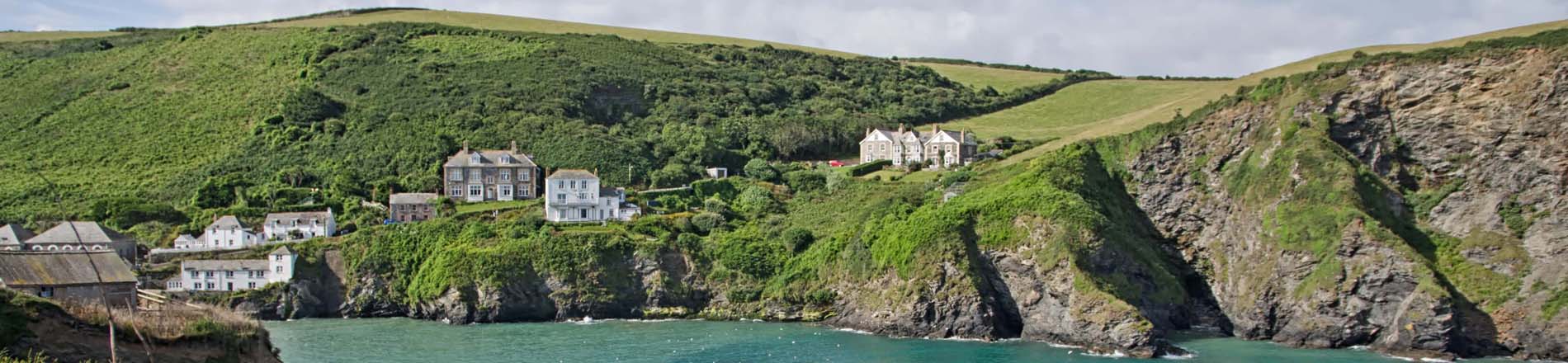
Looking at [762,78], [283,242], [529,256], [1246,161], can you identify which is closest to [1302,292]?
[1246,161]

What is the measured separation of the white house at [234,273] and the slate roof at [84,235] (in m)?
5.00

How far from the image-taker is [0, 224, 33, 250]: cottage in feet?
279

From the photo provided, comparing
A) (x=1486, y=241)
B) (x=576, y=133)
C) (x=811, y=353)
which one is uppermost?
(x=576, y=133)

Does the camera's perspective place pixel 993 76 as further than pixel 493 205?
Yes

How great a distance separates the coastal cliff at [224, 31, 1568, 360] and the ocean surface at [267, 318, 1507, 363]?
225 centimetres

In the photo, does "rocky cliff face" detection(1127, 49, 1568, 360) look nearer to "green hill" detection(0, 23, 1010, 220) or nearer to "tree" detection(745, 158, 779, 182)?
"tree" detection(745, 158, 779, 182)

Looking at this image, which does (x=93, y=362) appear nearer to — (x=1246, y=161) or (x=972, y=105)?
(x=1246, y=161)

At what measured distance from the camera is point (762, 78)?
14350 cm

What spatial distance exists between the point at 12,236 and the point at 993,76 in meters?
106

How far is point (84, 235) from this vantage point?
85188mm

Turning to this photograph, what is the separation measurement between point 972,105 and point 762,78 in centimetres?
2175

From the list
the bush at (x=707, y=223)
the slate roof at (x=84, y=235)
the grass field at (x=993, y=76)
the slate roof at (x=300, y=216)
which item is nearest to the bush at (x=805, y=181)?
the bush at (x=707, y=223)

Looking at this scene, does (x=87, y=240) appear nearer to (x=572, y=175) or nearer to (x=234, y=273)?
(x=234, y=273)

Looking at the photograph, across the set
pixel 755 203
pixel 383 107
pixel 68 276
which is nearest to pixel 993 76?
pixel 755 203
